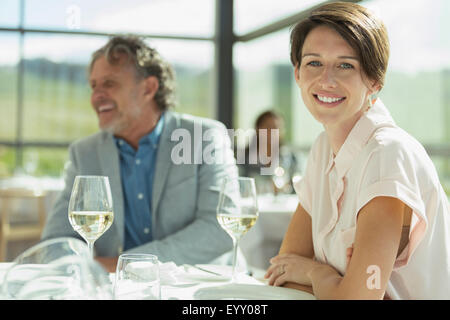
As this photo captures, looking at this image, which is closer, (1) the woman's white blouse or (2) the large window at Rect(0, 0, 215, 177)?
(1) the woman's white blouse

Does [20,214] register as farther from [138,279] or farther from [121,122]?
[138,279]

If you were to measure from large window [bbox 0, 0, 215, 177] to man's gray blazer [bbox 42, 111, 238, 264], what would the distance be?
4570 mm

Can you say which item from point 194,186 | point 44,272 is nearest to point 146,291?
point 44,272

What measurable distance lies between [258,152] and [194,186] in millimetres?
3187

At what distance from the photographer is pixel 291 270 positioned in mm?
1319

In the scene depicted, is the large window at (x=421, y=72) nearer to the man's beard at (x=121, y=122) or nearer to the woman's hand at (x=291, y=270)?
the man's beard at (x=121, y=122)

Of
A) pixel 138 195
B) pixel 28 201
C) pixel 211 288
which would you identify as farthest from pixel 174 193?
pixel 28 201

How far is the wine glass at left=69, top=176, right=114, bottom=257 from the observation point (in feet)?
3.98

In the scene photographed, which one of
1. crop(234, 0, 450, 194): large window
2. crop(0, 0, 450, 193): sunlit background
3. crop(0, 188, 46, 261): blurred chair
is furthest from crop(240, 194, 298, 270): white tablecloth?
crop(0, 0, 450, 193): sunlit background

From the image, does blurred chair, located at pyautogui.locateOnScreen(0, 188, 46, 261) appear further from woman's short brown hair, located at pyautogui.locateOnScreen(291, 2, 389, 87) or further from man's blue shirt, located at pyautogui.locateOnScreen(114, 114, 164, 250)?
woman's short brown hair, located at pyautogui.locateOnScreen(291, 2, 389, 87)

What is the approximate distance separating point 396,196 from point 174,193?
1164 millimetres

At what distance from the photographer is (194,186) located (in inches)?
84.4

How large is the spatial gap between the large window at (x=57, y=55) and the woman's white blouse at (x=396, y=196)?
18.3 feet

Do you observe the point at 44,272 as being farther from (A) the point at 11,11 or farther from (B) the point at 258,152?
(A) the point at 11,11
